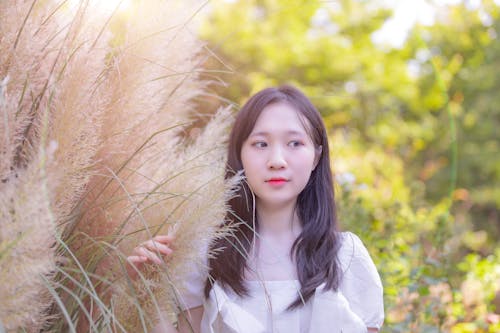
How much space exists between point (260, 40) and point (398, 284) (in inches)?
203

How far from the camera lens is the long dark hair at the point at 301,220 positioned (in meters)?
1.69

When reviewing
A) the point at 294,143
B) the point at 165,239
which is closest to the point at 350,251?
the point at 294,143

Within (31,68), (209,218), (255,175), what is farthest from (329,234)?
(31,68)

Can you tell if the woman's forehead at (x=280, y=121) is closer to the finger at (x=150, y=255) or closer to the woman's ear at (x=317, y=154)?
the woman's ear at (x=317, y=154)

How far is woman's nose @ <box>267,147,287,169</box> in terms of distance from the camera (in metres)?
1.68

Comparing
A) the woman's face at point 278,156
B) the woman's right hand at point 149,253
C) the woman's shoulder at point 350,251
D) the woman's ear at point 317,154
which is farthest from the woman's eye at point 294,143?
the woman's right hand at point 149,253

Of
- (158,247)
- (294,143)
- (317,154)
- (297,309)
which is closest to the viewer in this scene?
(158,247)

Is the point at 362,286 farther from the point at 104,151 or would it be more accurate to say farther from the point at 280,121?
the point at 104,151

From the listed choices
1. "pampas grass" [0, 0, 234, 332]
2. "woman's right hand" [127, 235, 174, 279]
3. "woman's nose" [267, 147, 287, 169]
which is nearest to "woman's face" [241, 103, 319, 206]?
"woman's nose" [267, 147, 287, 169]

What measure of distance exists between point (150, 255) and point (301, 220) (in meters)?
0.62

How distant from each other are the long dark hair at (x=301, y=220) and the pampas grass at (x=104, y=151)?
8.0 inches

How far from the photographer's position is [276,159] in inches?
66.4

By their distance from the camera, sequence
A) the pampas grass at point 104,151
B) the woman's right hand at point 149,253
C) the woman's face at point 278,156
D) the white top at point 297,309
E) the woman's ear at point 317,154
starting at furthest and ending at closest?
1. the woman's ear at point 317,154
2. the woman's face at point 278,156
3. the white top at point 297,309
4. the woman's right hand at point 149,253
5. the pampas grass at point 104,151

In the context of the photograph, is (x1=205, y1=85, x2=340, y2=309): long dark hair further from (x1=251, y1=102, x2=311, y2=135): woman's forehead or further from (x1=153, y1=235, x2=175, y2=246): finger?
(x1=153, y1=235, x2=175, y2=246): finger
